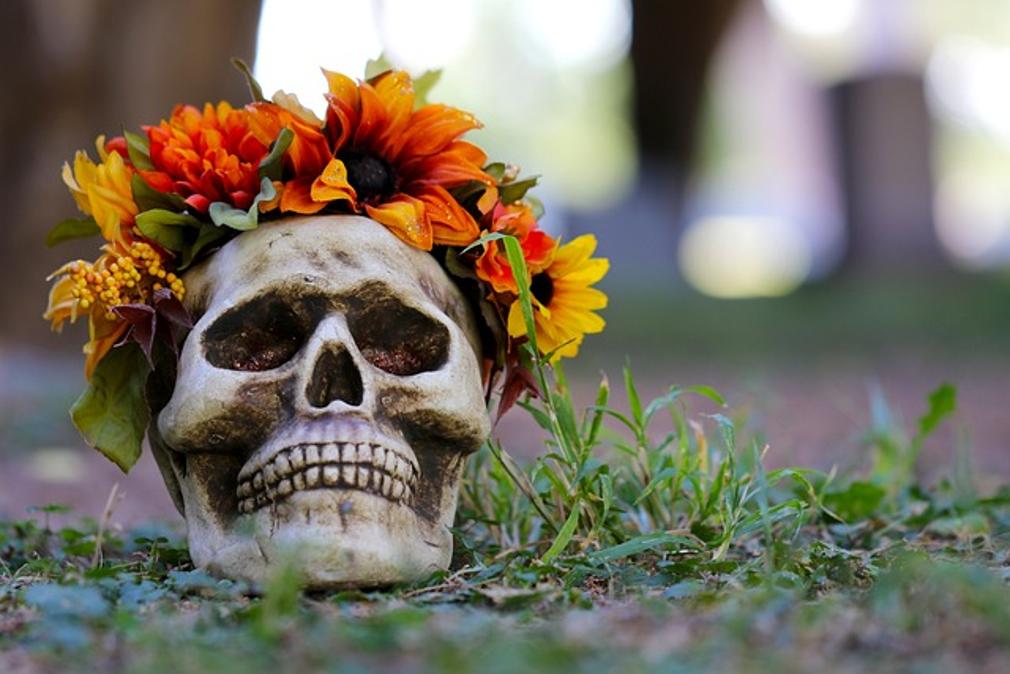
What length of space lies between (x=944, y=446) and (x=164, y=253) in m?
4.94

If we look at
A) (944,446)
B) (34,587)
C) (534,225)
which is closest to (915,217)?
(944,446)

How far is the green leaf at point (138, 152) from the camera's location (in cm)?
297

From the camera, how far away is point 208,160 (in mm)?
2895

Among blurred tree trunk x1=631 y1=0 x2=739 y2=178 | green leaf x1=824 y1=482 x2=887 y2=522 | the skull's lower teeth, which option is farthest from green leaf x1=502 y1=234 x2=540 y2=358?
blurred tree trunk x1=631 y1=0 x2=739 y2=178

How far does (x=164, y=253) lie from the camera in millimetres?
2939

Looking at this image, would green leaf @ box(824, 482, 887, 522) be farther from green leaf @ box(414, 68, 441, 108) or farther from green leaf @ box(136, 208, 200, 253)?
green leaf @ box(136, 208, 200, 253)

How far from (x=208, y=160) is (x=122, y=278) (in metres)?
0.32

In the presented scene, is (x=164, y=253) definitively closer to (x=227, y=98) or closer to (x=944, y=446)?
(x=944, y=446)

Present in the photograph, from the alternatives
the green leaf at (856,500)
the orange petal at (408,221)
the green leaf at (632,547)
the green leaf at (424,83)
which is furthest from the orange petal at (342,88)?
the green leaf at (856,500)

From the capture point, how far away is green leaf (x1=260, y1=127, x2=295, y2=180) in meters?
2.80

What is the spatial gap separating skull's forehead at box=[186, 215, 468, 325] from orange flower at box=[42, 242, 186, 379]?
0.10 m

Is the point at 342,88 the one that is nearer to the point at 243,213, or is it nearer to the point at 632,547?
the point at 243,213

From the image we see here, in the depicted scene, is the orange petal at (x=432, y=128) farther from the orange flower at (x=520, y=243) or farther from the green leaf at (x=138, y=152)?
the green leaf at (x=138, y=152)

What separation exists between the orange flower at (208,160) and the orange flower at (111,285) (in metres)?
0.16
